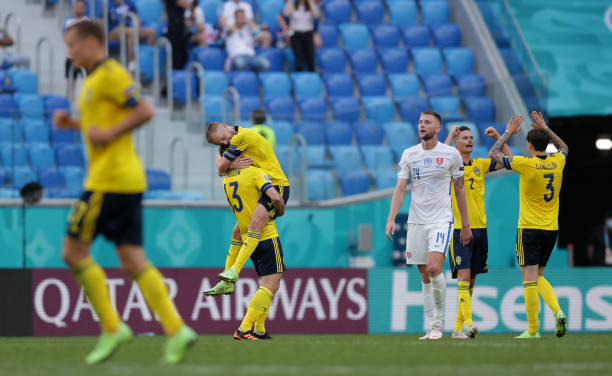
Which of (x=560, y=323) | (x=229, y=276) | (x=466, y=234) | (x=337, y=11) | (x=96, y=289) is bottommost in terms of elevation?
(x=560, y=323)

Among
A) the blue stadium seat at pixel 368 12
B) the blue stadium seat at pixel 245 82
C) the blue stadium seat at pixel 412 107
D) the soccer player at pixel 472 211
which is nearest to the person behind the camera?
the soccer player at pixel 472 211

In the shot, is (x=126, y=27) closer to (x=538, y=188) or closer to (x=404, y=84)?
(x=404, y=84)

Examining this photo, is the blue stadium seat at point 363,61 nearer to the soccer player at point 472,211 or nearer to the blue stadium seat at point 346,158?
the blue stadium seat at point 346,158

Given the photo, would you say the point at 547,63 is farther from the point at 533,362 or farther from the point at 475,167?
the point at 533,362

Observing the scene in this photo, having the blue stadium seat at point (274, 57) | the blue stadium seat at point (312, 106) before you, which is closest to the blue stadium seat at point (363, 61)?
the blue stadium seat at point (274, 57)

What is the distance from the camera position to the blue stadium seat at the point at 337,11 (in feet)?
65.9

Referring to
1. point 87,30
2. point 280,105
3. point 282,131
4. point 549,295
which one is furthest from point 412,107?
point 87,30

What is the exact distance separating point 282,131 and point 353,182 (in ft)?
3.82

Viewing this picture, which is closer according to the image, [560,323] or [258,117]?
[560,323]

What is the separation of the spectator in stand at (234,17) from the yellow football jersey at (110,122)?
11488 millimetres

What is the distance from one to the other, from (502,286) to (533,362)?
628 cm

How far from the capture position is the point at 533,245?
10445 millimetres

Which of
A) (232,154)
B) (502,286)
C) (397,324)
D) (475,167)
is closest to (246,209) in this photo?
(232,154)

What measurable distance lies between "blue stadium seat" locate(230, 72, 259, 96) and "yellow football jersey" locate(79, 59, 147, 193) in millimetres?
10684
